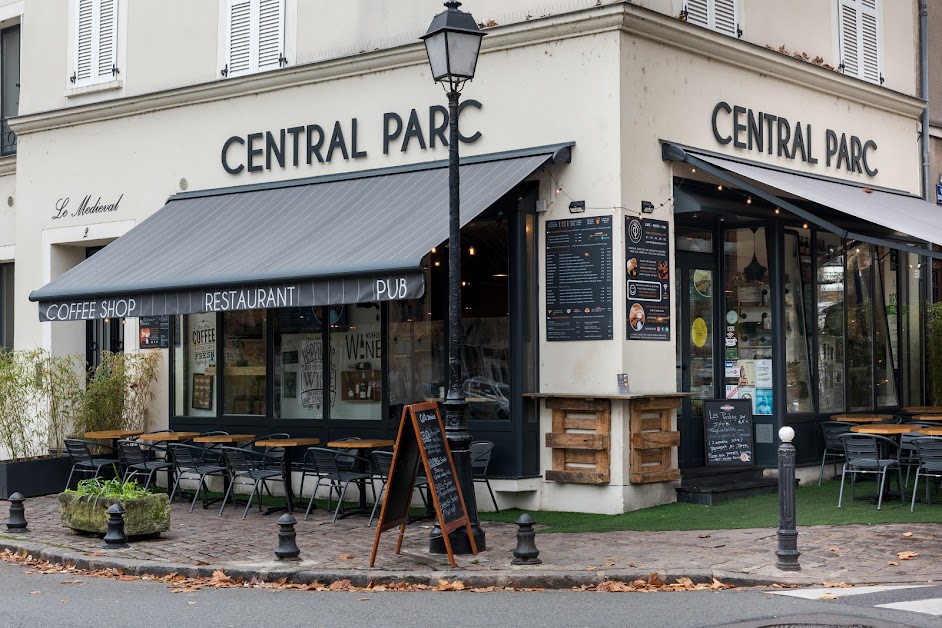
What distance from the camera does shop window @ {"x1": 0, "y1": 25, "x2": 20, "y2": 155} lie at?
62.5 ft

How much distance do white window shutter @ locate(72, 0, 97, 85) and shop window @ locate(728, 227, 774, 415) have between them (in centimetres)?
922

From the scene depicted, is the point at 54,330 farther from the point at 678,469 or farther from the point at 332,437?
the point at 678,469

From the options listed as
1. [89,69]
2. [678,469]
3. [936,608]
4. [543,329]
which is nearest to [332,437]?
[543,329]

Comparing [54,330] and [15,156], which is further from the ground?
[15,156]

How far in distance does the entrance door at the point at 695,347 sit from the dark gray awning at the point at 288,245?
2.58 metres

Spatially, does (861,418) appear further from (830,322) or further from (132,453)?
(132,453)

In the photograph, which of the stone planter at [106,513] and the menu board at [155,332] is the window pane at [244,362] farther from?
the stone planter at [106,513]

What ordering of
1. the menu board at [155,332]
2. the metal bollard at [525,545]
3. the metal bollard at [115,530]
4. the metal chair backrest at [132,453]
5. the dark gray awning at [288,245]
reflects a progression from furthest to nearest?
1. the menu board at [155,332]
2. the metal chair backrest at [132,453]
3. the dark gray awning at [288,245]
4. the metal bollard at [115,530]
5. the metal bollard at [525,545]

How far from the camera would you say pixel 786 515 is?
9.08 metres

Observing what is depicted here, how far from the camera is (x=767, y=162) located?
1411 centimetres

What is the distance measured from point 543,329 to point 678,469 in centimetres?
209

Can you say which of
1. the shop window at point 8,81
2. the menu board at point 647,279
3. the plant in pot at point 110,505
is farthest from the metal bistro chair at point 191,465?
the shop window at point 8,81

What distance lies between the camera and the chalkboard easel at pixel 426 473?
30.9ft

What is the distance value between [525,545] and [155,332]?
838cm
